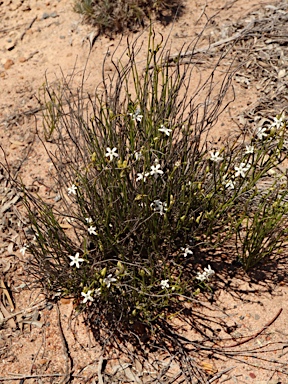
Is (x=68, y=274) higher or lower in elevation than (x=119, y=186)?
lower

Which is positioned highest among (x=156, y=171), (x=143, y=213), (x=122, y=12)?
(x=122, y=12)

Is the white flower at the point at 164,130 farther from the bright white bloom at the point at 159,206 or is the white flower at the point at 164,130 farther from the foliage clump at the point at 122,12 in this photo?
the foliage clump at the point at 122,12

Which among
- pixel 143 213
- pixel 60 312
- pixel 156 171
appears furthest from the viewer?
pixel 60 312

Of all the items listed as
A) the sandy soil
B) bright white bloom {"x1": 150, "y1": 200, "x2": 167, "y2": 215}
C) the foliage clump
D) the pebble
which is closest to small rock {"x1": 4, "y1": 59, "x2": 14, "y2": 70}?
the sandy soil

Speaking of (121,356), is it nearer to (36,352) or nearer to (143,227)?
(36,352)

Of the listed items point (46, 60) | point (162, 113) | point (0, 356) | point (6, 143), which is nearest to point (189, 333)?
point (0, 356)

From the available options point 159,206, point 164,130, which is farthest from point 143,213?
point 164,130

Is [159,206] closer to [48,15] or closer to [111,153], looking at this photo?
[111,153]

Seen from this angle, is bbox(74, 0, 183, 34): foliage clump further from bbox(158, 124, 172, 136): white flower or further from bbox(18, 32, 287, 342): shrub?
bbox(158, 124, 172, 136): white flower
